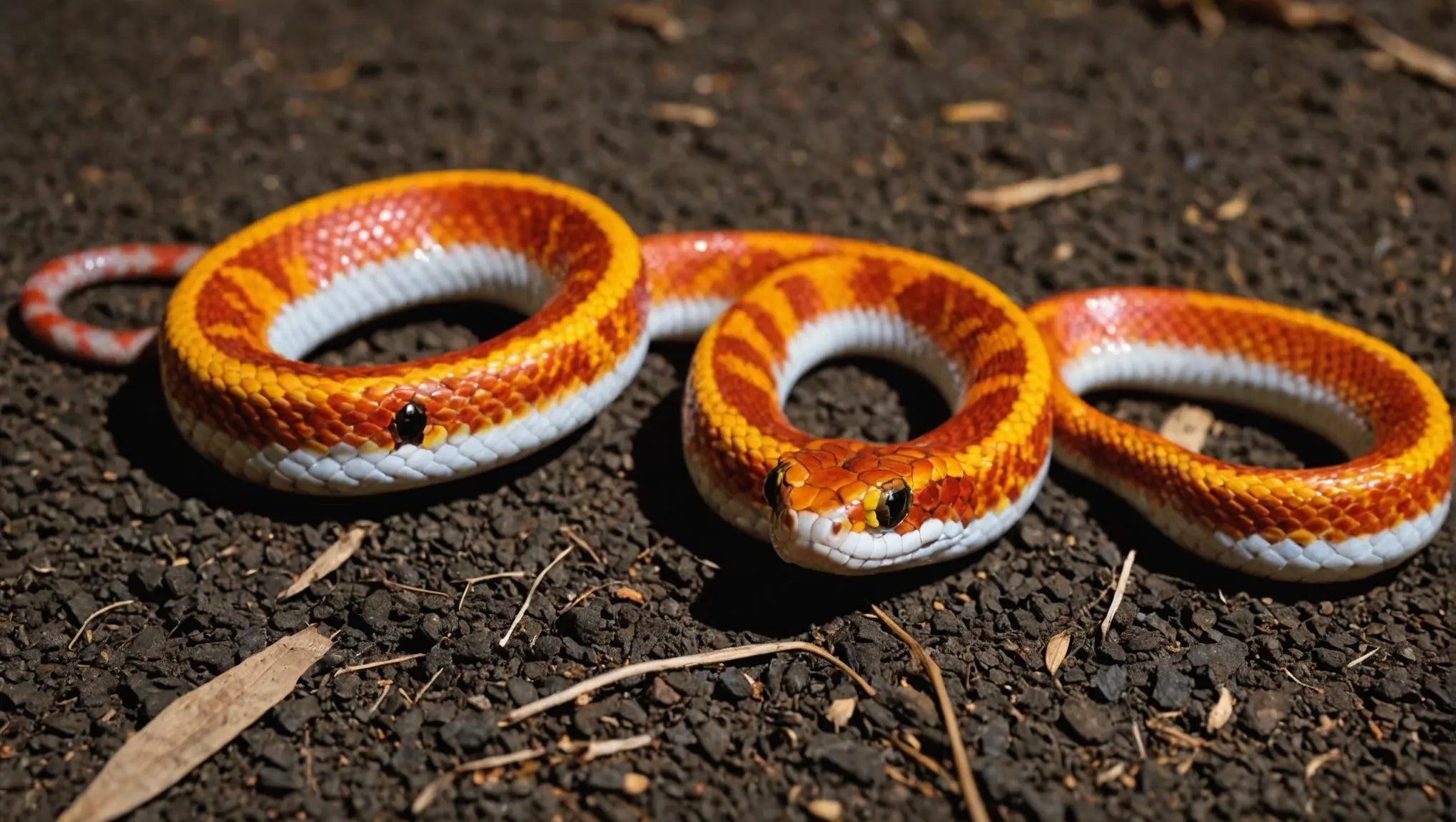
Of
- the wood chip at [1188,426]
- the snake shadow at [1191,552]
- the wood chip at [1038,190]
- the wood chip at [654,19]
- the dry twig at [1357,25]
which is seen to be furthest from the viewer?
the wood chip at [654,19]

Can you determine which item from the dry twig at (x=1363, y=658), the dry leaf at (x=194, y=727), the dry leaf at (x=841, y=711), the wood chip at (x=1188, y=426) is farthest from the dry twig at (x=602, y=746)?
the wood chip at (x=1188, y=426)

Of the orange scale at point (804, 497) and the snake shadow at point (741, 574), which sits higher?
the orange scale at point (804, 497)

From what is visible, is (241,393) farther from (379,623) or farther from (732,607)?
(732,607)

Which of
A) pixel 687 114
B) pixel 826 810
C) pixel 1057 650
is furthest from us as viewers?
pixel 687 114

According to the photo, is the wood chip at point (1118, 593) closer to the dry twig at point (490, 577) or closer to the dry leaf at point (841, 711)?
the dry leaf at point (841, 711)

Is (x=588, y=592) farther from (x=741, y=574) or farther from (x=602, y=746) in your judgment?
(x=602, y=746)

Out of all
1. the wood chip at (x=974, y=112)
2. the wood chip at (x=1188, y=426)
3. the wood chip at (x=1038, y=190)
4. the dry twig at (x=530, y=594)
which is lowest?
the dry twig at (x=530, y=594)

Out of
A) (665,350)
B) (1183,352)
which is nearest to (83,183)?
(665,350)

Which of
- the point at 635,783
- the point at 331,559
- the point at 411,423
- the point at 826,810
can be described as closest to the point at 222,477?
the point at 331,559

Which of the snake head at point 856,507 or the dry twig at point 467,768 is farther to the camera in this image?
the snake head at point 856,507
